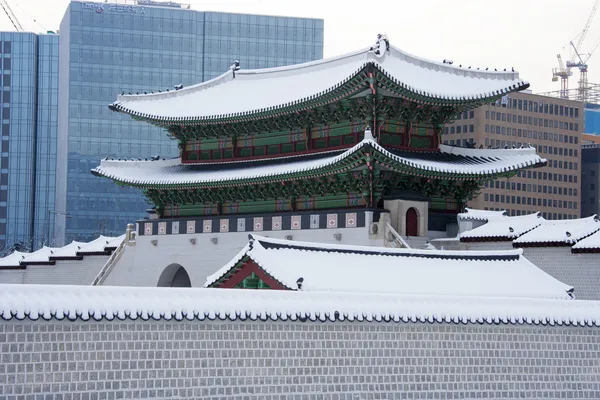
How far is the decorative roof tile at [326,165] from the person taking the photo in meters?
51.0

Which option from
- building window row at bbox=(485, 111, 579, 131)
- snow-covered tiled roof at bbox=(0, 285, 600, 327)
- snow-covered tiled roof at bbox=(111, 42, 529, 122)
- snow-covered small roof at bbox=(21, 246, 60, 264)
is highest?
building window row at bbox=(485, 111, 579, 131)

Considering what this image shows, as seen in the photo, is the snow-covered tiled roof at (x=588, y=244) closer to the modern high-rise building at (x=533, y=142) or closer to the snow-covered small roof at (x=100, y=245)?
the snow-covered small roof at (x=100, y=245)

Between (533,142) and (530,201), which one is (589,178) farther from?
(533,142)

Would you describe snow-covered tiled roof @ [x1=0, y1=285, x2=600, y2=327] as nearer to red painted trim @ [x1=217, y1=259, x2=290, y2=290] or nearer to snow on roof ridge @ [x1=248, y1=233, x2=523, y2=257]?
red painted trim @ [x1=217, y1=259, x2=290, y2=290]

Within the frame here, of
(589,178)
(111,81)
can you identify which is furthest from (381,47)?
(589,178)

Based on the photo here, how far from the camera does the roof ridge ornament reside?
51.0 meters

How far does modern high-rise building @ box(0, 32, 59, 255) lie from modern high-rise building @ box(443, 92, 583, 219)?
5951 cm

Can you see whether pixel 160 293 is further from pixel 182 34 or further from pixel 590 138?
pixel 590 138

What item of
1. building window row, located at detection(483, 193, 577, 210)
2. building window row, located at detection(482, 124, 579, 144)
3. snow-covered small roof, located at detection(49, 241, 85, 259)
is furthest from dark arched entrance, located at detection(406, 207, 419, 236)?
building window row, located at detection(483, 193, 577, 210)

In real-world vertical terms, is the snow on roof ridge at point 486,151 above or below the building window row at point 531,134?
below

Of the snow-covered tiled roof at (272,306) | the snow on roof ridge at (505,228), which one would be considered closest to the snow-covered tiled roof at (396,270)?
the snow-covered tiled roof at (272,306)

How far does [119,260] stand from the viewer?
64.7 metres

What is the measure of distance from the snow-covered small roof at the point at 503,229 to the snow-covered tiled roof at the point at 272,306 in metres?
18.7

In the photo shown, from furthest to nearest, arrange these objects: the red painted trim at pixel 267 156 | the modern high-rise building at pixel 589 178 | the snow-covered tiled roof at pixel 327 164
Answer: the modern high-rise building at pixel 589 178 → the red painted trim at pixel 267 156 → the snow-covered tiled roof at pixel 327 164
